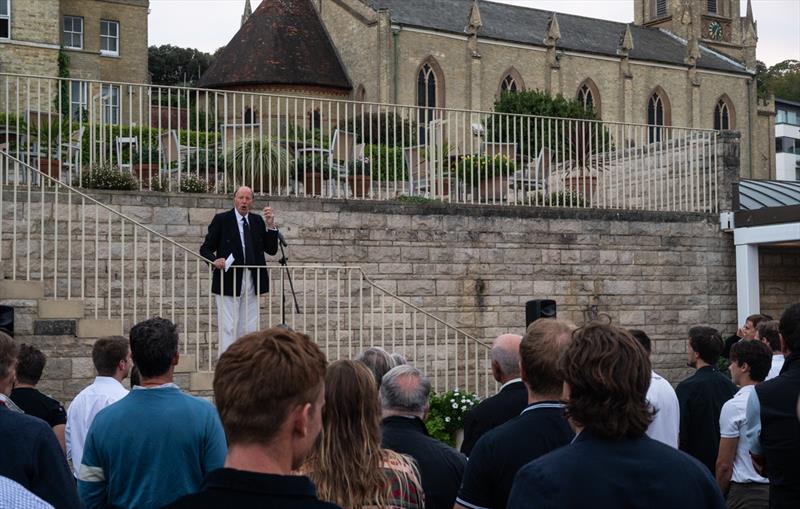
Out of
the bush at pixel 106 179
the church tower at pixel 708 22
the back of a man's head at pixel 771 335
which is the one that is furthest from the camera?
the church tower at pixel 708 22

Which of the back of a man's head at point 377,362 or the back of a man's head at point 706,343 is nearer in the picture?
the back of a man's head at point 377,362

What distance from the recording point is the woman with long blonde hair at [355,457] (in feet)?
11.2

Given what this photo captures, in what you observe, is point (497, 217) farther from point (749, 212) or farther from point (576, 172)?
point (749, 212)

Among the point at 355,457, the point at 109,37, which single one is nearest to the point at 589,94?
the point at 109,37

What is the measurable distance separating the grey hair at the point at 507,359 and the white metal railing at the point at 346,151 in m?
8.20

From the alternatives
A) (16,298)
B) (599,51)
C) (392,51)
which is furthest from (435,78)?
(16,298)

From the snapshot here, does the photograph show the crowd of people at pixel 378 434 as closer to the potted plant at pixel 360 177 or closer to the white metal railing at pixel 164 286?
the white metal railing at pixel 164 286

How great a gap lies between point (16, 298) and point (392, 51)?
1366 inches

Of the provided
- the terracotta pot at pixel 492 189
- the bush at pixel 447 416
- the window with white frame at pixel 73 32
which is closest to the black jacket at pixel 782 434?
the bush at pixel 447 416

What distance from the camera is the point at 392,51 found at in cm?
4294

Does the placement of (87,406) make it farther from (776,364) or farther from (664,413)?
(776,364)

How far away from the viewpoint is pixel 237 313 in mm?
10453

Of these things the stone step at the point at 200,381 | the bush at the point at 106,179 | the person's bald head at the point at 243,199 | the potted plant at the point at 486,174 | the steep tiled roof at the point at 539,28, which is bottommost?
the stone step at the point at 200,381

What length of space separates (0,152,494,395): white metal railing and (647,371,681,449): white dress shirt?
16.7 ft
